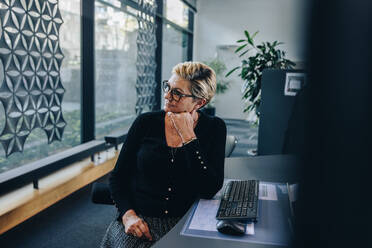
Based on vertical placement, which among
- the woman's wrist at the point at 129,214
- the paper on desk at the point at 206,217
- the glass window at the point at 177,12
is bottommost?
the woman's wrist at the point at 129,214

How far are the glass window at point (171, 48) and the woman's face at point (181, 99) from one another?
4602mm

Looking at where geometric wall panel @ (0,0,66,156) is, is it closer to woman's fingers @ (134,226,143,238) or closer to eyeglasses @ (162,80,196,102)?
eyeglasses @ (162,80,196,102)

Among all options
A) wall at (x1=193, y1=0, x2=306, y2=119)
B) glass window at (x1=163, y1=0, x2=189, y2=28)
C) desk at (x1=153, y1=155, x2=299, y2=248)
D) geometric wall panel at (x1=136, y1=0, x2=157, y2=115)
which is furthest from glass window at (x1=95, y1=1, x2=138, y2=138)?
wall at (x1=193, y1=0, x2=306, y2=119)

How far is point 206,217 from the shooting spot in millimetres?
1140

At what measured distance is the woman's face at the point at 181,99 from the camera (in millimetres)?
1565

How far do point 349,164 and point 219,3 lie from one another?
28.3ft

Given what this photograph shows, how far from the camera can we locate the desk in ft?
3.12

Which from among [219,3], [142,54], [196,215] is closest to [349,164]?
[196,215]

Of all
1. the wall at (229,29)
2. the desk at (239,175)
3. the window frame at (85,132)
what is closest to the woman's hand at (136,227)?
the desk at (239,175)

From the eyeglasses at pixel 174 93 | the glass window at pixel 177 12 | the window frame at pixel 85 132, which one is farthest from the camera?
the glass window at pixel 177 12

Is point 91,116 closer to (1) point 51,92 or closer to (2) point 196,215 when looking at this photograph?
(1) point 51,92

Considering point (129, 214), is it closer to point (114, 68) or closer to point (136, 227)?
point (136, 227)

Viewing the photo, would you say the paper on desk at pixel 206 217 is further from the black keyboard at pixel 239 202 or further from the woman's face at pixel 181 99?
the woman's face at pixel 181 99

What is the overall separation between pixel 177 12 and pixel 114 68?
3355 millimetres
